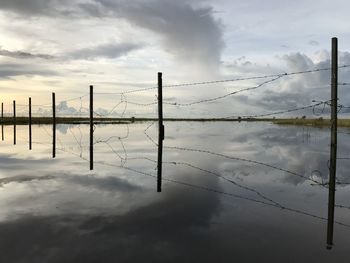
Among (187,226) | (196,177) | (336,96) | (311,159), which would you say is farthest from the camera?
(311,159)

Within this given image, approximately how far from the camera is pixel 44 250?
7926 millimetres

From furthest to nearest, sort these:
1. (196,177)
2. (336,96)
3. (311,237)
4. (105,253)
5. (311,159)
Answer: (311,159) → (196,177) → (336,96) → (311,237) → (105,253)

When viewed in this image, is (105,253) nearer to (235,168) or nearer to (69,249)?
(69,249)

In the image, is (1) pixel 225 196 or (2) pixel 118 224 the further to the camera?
(1) pixel 225 196

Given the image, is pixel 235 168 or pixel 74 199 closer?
pixel 74 199

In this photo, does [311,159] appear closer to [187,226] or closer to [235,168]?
[235,168]

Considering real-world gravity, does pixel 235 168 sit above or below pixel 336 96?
below

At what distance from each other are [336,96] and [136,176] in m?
9.42

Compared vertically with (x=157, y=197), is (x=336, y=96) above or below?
above

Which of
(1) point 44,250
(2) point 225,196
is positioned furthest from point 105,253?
(2) point 225,196

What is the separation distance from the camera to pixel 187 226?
9.67 meters

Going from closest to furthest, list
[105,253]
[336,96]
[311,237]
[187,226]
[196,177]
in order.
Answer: [105,253] → [311,237] → [187,226] → [336,96] → [196,177]

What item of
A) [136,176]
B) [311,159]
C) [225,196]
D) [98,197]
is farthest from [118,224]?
[311,159]

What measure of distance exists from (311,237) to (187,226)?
309 cm
